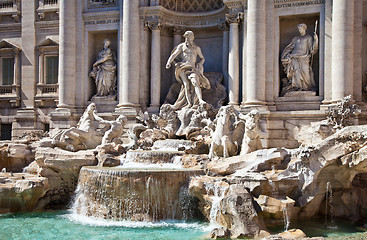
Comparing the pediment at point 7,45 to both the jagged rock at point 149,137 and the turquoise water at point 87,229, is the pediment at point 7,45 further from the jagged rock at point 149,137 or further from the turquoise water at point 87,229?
the turquoise water at point 87,229

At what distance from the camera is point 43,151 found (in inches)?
533

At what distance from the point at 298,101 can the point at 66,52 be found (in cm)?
A: 1023

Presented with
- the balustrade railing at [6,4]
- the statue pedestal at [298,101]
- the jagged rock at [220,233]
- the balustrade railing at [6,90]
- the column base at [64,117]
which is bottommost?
the jagged rock at [220,233]

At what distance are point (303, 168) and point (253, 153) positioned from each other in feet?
5.35

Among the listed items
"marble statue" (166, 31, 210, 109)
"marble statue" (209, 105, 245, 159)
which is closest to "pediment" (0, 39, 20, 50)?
"marble statue" (166, 31, 210, 109)

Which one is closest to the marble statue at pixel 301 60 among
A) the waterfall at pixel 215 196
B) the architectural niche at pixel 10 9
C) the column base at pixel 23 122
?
the waterfall at pixel 215 196

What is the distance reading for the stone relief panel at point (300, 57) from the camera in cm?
1566

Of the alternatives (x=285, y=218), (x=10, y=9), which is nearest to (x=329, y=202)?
(x=285, y=218)

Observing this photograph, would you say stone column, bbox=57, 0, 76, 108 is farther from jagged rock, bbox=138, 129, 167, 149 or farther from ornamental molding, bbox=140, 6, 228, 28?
jagged rock, bbox=138, 129, 167, 149

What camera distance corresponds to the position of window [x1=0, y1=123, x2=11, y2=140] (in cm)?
2039

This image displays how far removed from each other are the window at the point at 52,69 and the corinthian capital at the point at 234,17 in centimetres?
865

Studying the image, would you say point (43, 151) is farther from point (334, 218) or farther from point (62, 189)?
point (334, 218)

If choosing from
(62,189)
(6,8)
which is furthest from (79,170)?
(6,8)

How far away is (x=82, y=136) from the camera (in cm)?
1509
